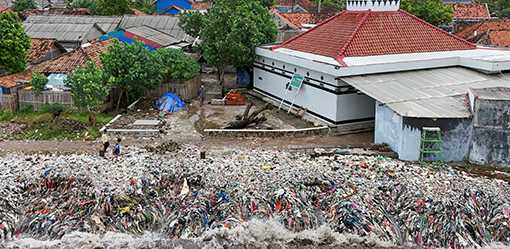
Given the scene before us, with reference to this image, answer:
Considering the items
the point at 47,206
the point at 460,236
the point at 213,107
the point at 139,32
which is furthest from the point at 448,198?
the point at 139,32

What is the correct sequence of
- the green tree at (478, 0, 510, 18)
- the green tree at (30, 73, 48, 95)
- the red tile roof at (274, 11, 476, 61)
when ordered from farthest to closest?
the green tree at (478, 0, 510, 18), the red tile roof at (274, 11, 476, 61), the green tree at (30, 73, 48, 95)

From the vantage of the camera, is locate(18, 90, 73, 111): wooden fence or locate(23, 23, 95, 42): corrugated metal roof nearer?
locate(18, 90, 73, 111): wooden fence

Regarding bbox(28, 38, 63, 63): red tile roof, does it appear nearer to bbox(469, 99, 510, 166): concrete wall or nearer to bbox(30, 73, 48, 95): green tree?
bbox(30, 73, 48, 95): green tree

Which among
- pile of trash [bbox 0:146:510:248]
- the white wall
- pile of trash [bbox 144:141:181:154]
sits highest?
the white wall

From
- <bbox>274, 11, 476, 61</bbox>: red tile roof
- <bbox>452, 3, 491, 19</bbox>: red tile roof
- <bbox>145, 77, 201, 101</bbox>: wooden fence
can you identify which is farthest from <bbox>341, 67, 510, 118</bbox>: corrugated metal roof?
<bbox>452, 3, 491, 19</bbox>: red tile roof

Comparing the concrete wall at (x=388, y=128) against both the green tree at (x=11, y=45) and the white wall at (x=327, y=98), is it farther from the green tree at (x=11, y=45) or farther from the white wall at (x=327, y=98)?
the green tree at (x=11, y=45)

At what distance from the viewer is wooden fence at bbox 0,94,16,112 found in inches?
965

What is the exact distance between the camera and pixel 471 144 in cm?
1911

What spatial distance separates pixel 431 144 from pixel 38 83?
55.1 feet

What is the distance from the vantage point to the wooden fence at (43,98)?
963 inches

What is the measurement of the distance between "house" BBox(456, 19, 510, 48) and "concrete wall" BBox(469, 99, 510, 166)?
17855mm

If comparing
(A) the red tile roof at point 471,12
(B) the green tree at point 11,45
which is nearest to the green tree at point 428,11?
(A) the red tile roof at point 471,12

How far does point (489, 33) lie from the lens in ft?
120

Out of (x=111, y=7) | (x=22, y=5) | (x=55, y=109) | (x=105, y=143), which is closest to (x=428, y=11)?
(x=111, y=7)
